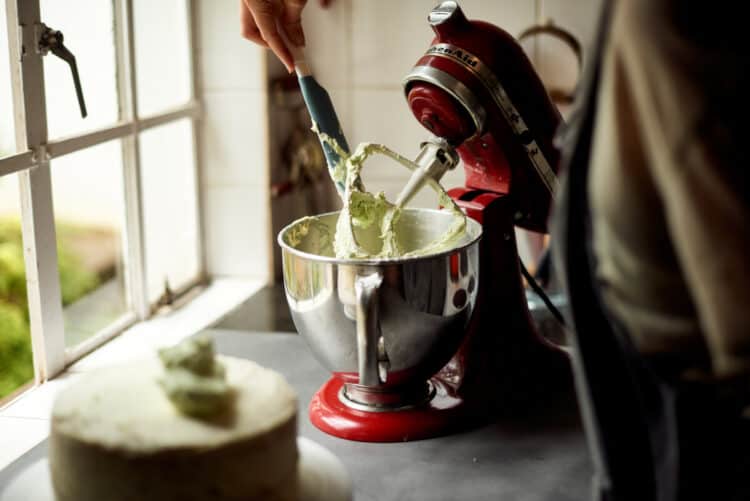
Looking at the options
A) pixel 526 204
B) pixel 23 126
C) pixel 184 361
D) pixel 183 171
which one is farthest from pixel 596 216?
pixel 183 171

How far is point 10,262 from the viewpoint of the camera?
136 cm

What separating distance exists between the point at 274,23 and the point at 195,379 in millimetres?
619

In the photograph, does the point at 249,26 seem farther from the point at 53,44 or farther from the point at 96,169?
the point at 96,169

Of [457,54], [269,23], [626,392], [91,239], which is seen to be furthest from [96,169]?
[626,392]

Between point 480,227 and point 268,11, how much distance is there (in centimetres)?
37

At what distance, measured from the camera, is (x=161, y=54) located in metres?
1.67

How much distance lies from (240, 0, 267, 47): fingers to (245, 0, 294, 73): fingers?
3 centimetres

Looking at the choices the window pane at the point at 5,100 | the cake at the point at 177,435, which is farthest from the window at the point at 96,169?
the cake at the point at 177,435

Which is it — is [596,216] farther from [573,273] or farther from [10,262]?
[10,262]

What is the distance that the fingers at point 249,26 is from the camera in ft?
3.75

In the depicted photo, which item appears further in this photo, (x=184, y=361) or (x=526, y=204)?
(x=526, y=204)

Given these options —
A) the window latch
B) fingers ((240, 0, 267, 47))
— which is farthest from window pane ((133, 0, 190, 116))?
fingers ((240, 0, 267, 47))

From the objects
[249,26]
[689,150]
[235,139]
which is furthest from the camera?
[235,139]

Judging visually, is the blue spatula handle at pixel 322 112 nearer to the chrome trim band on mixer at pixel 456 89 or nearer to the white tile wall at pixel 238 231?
the chrome trim band on mixer at pixel 456 89
